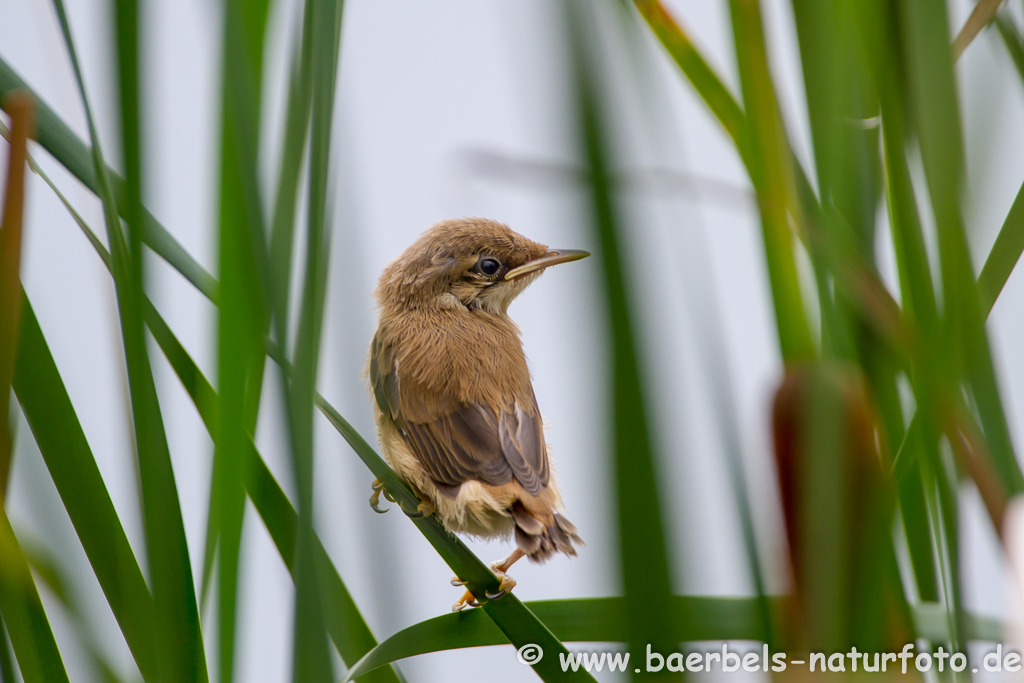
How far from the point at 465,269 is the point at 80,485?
180cm

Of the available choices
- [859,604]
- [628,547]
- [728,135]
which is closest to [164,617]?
[628,547]

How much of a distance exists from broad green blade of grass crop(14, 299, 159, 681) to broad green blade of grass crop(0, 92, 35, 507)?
0.04 m

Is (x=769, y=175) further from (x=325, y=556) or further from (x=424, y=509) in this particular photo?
(x=424, y=509)

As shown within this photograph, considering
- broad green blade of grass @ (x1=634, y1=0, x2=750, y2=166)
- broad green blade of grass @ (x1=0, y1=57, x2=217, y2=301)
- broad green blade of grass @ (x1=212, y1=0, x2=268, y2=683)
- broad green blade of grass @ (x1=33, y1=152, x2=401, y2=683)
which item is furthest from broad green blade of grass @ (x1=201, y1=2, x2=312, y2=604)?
broad green blade of grass @ (x1=634, y1=0, x2=750, y2=166)

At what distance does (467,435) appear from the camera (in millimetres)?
2143

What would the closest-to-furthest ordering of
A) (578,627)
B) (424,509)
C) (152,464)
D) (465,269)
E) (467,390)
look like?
(152,464) < (578,627) < (424,509) < (467,390) < (465,269)

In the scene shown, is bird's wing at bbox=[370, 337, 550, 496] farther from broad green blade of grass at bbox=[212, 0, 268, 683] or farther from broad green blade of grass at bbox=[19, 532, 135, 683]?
broad green blade of grass at bbox=[212, 0, 268, 683]

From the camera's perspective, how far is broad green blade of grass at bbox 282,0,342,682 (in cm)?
79

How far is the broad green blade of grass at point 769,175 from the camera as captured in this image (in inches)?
34.3

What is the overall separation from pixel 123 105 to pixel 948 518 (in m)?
1.05

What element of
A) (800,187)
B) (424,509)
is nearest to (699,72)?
(800,187)

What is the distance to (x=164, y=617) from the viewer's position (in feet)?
2.81

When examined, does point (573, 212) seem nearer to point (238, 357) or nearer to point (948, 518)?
point (238, 357)

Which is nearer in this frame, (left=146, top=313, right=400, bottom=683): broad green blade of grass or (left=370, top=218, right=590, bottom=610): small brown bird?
(left=146, top=313, right=400, bottom=683): broad green blade of grass
